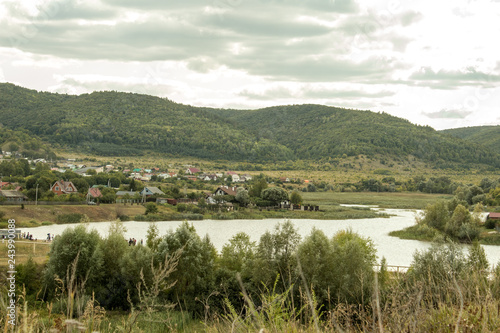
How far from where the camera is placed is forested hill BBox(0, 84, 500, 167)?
422ft

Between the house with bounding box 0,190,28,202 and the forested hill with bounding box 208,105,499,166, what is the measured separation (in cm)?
10053

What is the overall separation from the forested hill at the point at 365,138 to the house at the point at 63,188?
93.1 meters

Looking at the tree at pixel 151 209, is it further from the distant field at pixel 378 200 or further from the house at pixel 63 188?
the distant field at pixel 378 200

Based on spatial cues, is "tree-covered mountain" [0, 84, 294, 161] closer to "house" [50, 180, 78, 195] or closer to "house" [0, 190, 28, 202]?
"house" [50, 180, 78, 195]

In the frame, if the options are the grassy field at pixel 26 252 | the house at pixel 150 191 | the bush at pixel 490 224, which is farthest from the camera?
the house at pixel 150 191

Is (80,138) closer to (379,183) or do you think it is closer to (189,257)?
(379,183)

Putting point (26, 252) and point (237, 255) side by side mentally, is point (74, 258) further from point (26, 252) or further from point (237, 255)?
point (26, 252)

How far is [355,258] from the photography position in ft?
62.2

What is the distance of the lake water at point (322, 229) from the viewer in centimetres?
3158

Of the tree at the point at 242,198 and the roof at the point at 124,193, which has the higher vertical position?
the roof at the point at 124,193

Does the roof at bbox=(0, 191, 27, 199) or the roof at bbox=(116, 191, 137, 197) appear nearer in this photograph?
the roof at bbox=(0, 191, 27, 199)

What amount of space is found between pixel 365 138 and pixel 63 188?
107 metres

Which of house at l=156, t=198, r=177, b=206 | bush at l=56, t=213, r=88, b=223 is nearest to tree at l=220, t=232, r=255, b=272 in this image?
bush at l=56, t=213, r=88, b=223

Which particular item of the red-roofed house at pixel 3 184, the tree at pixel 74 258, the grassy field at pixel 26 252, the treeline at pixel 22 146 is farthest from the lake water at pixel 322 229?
the treeline at pixel 22 146
